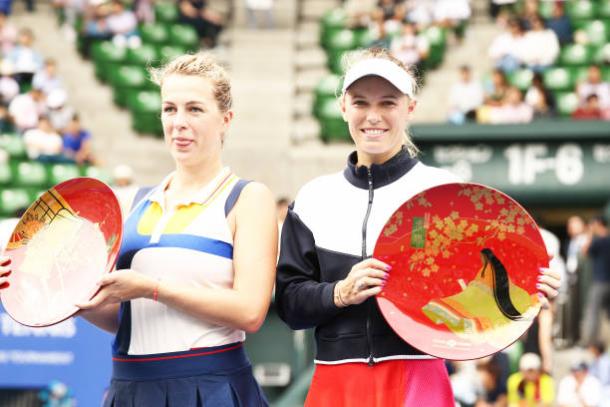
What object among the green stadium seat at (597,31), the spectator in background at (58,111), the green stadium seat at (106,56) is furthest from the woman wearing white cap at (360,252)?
Result: the green stadium seat at (106,56)

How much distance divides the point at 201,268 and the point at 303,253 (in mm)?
312

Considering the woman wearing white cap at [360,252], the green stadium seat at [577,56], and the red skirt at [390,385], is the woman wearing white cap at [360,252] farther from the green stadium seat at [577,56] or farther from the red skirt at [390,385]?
the green stadium seat at [577,56]

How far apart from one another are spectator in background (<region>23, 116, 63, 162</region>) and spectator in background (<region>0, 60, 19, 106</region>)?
0.77 meters


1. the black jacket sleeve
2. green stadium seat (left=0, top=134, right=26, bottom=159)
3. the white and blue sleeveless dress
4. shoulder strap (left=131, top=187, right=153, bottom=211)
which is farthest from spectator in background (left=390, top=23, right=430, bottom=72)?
the white and blue sleeveless dress

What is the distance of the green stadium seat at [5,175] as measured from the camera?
1280 centimetres

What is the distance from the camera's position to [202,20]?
682 inches

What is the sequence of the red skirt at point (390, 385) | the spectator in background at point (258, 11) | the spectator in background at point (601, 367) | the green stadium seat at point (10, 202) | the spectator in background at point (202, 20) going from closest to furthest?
the red skirt at point (390, 385) → the spectator in background at point (601, 367) → the green stadium seat at point (10, 202) → the spectator in background at point (202, 20) → the spectator in background at point (258, 11)

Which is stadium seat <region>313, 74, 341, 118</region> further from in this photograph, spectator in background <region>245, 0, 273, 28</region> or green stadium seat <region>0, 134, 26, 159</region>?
green stadium seat <region>0, 134, 26, 159</region>

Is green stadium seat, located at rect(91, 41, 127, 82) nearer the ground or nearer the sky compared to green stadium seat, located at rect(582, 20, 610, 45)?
nearer the ground

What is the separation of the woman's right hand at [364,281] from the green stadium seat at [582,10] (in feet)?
42.7

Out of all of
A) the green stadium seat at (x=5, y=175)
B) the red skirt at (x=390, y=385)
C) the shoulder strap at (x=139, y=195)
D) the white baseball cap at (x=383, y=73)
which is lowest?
the red skirt at (x=390, y=385)

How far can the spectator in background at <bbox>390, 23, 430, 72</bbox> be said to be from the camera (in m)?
15.2

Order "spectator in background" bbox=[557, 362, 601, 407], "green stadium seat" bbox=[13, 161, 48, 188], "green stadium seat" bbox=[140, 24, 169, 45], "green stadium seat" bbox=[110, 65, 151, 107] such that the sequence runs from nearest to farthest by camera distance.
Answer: "spectator in background" bbox=[557, 362, 601, 407], "green stadium seat" bbox=[13, 161, 48, 188], "green stadium seat" bbox=[110, 65, 151, 107], "green stadium seat" bbox=[140, 24, 169, 45]

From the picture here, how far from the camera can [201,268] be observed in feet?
11.9
